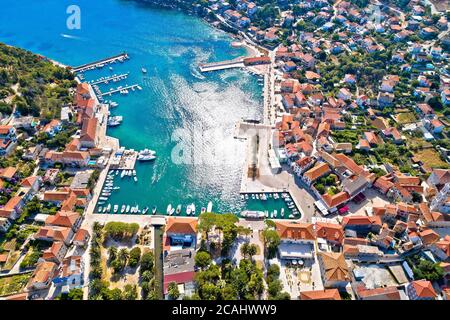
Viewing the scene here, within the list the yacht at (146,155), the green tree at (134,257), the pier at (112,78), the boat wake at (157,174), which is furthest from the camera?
the pier at (112,78)

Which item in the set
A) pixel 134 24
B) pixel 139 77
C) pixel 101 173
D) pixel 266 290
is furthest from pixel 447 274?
pixel 134 24

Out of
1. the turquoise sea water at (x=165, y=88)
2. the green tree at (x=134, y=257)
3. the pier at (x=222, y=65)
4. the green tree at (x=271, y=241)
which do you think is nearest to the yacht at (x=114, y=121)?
the turquoise sea water at (x=165, y=88)

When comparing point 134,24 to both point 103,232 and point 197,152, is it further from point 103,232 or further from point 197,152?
point 103,232

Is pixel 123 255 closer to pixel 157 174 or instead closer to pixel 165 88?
pixel 157 174

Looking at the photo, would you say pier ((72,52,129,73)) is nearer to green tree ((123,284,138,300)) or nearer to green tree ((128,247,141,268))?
green tree ((128,247,141,268))

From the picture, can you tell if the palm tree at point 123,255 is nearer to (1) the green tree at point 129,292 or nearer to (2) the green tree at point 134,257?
(2) the green tree at point 134,257
